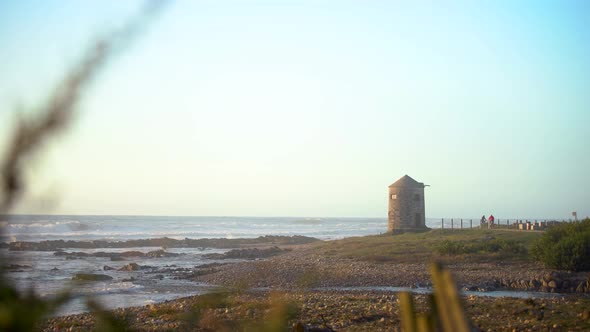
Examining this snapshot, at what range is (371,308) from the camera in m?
16.6

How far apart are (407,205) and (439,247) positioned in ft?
39.1

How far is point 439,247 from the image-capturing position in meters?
33.9

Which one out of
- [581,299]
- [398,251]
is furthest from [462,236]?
[581,299]

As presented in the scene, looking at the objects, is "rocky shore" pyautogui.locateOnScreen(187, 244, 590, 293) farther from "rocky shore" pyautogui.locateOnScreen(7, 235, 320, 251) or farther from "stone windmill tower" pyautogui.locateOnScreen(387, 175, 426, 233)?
"rocky shore" pyautogui.locateOnScreen(7, 235, 320, 251)

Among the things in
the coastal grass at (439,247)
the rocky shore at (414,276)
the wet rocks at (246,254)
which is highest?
the coastal grass at (439,247)

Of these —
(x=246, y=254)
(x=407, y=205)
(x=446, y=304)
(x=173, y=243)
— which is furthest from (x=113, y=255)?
(x=446, y=304)

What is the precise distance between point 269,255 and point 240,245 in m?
12.8

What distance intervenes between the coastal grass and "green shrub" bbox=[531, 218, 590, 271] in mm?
1533

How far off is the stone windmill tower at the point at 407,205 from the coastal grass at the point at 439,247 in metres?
1.48

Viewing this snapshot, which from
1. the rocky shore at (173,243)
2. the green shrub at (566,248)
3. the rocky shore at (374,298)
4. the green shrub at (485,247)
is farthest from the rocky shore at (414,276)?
the rocky shore at (173,243)

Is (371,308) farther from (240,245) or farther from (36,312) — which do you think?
(240,245)

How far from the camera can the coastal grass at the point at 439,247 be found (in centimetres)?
3109

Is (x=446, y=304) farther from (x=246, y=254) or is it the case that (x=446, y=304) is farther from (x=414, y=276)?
(x=246, y=254)

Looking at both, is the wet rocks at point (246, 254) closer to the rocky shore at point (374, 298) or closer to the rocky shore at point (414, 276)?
the rocky shore at point (374, 298)
